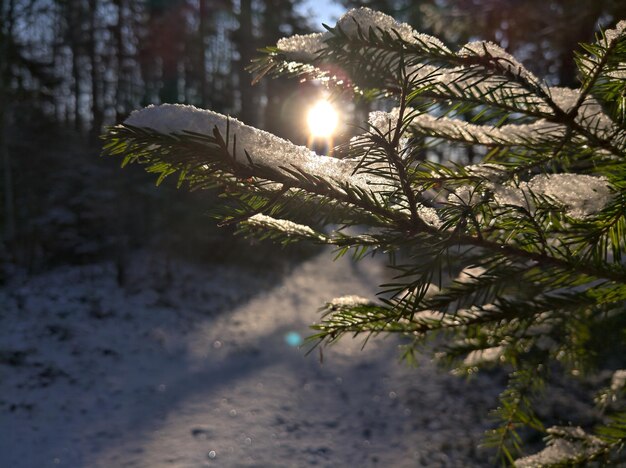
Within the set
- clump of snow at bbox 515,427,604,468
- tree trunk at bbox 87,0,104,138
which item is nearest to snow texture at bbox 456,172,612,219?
clump of snow at bbox 515,427,604,468

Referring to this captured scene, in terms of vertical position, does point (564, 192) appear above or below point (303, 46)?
below

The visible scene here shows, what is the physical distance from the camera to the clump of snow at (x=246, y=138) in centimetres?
100

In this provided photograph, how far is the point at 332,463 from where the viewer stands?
18.4 feet

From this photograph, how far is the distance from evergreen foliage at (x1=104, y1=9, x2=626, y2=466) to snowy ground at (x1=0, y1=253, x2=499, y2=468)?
4884mm

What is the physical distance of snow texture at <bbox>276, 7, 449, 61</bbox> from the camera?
1.20m

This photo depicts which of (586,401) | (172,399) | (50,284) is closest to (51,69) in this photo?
(50,284)

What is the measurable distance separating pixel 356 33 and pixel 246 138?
0.41 meters

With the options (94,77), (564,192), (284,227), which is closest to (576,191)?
(564,192)

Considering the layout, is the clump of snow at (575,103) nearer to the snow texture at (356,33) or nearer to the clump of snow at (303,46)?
the snow texture at (356,33)

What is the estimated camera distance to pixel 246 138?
1059 mm

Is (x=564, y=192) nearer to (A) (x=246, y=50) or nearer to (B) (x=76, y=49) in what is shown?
(A) (x=246, y=50)

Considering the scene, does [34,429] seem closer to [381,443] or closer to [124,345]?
[124,345]

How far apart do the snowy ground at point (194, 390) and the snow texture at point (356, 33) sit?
5.29 metres

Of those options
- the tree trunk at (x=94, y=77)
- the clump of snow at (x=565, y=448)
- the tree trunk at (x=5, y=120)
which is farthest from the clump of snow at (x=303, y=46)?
the tree trunk at (x=94, y=77)
